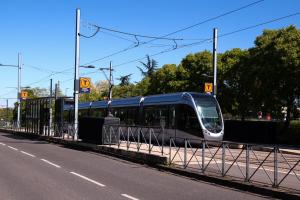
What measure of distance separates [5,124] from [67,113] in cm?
1600

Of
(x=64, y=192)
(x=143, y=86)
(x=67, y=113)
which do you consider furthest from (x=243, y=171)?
(x=143, y=86)

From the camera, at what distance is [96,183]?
12.9 metres

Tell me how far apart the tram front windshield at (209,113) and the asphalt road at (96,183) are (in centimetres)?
977

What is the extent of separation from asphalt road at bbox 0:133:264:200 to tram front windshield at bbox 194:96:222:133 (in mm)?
9769

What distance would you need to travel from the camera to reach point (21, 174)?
14.4 meters

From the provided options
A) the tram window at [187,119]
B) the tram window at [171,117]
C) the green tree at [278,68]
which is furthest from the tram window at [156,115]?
the green tree at [278,68]

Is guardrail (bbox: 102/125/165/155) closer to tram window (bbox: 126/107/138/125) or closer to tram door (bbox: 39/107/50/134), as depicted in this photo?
tram window (bbox: 126/107/138/125)

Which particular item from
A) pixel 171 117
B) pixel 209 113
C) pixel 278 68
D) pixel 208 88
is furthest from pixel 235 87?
pixel 209 113

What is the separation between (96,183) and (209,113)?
15.4m

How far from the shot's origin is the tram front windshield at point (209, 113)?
89.3ft

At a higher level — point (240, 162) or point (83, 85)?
point (83, 85)

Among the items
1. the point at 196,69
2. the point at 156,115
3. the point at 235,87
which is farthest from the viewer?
the point at 196,69

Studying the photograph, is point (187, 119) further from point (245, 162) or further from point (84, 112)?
point (84, 112)

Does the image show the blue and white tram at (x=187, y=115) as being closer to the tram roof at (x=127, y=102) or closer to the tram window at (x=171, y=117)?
the tram window at (x=171, y=117)
